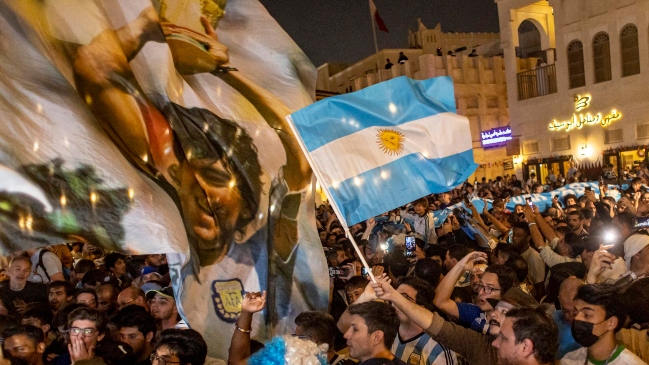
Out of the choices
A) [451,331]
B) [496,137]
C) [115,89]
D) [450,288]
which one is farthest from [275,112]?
[496,137]

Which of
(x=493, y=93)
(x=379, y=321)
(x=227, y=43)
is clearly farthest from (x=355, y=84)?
(x=379, y=321)

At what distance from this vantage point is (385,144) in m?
5.62

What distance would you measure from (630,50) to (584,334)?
86.5ft

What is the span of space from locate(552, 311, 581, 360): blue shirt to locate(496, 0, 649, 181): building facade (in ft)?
77.9

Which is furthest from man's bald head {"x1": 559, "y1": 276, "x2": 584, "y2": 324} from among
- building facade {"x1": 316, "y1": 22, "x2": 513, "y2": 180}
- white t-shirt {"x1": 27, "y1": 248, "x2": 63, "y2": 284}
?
building facade {"x1": 316, "y1": 22, "x2": 513, "y2": 180}

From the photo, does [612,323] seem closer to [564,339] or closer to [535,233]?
[564,339]

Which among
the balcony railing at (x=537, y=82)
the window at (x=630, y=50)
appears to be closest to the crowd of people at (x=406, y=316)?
the window at (x=630, y=50)

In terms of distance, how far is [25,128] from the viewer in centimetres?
466

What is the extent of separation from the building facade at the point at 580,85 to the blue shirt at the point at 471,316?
23803 mm

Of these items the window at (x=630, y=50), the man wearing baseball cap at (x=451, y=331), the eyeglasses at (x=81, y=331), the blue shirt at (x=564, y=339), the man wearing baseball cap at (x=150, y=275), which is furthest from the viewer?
the window at (x=630, y=50)

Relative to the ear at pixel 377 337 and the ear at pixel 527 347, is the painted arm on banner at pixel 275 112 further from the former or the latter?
the ear at pixel 527 347

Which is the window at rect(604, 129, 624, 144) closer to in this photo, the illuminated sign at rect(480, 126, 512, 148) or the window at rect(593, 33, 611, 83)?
the window at rect(593, 33, 611, 83)

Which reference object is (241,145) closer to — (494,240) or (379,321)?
(379,321)

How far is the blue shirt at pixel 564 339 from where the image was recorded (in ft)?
15.2
